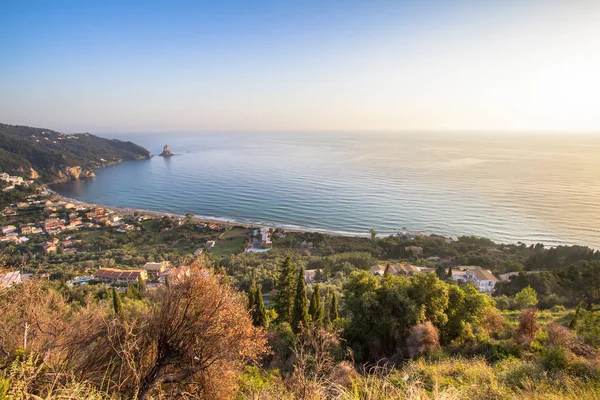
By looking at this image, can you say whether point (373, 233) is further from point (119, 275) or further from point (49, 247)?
point (49, 247)

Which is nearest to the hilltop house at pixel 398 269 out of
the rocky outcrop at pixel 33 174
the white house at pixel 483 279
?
the white house at pixel 483 279

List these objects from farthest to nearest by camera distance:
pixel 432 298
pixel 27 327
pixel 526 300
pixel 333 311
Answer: pixel 526 300
pixel 333 311
pixel 432 298
pixel 27 327

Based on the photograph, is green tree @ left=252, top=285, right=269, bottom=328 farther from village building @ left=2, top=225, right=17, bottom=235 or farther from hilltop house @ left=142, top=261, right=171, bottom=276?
village building @ left=2, top=225, right=17, bottom=235

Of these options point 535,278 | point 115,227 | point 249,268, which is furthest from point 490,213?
point 115,227

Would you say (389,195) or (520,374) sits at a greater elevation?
(520,374)

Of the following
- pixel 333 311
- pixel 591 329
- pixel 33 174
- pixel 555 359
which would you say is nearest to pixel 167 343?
pixel 555 359
